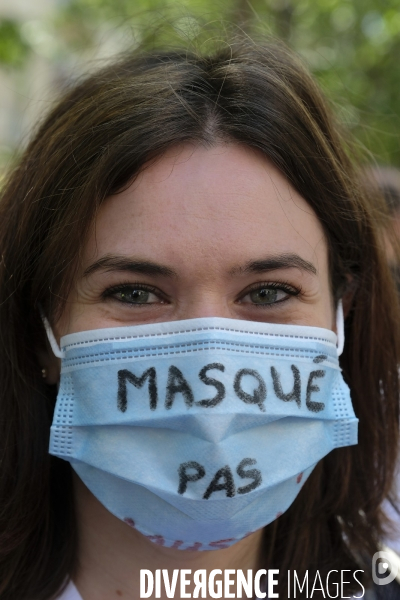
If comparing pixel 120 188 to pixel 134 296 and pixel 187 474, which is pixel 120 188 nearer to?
pixel 134 296

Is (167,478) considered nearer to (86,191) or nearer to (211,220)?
(211,220)

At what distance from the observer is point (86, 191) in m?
2.00

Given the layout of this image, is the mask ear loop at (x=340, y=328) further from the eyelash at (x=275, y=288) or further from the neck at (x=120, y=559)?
the neck at (x=120, y=559)

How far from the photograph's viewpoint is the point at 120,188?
198 centimetres

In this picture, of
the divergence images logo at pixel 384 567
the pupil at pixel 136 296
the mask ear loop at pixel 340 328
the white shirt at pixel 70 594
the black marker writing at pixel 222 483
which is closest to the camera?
the black marker writing at pixel 222 483

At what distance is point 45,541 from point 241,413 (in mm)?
860

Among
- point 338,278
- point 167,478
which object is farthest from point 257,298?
point 167,478

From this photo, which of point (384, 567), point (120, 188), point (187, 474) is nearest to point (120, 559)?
point (187, 474)

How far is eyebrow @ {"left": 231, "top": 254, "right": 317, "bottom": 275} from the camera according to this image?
1922 mm

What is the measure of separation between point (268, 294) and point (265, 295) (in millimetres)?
12

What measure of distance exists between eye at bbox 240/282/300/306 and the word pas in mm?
893

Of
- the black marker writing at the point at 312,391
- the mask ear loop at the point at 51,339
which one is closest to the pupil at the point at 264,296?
the black marker writing at the point at 312,391

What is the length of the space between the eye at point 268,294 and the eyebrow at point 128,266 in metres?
0.26

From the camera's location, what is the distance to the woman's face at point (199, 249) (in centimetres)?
189
